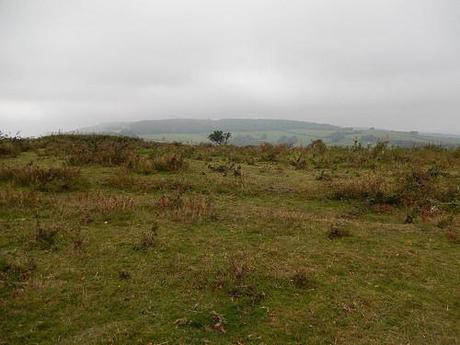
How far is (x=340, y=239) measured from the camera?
9352 millimetres

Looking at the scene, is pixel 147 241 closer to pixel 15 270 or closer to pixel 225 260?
pixel 225 260

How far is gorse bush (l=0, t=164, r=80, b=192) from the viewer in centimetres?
1241

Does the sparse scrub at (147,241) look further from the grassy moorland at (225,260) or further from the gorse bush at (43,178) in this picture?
the gorse bush at (43,178)

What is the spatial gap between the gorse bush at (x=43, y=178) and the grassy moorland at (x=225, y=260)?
40mm

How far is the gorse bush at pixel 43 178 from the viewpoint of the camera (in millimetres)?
12414

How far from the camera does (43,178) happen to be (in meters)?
12.8

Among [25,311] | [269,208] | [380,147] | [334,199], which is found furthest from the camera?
[380,147]

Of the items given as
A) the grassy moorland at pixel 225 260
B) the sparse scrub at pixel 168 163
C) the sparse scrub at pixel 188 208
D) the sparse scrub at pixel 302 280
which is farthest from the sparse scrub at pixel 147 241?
the sparse scrub at pixel 168 163

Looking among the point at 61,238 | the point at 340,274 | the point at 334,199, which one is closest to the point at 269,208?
the point at 334,199

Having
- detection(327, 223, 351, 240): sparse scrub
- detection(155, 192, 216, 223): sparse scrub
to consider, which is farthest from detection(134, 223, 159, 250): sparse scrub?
detection(327, 223, 351, 240): sparse scrub

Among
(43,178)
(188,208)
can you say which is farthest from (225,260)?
(43,178)

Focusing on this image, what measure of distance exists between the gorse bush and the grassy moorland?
4 cm

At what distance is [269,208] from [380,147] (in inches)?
444

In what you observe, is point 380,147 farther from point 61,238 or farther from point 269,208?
point 61,238
